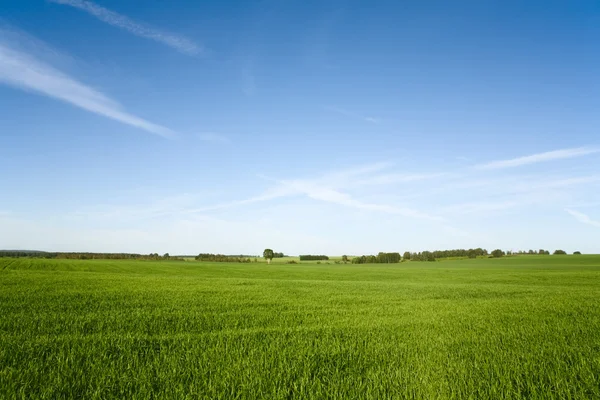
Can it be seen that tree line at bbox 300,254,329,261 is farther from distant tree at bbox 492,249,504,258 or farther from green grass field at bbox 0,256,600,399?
green grass field at bbox 0,256,600,399

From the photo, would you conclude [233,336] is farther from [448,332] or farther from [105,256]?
[105,256]

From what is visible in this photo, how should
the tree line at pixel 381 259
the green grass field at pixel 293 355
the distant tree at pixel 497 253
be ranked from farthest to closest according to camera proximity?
the tree line at pixel 381 259 < the distant tree at pixel 497 253 < the green grass field at pixel 293 355

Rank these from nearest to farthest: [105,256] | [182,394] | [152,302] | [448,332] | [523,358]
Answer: [182,394] < [523,358] < [448,332] < [152,302] < [105,256]

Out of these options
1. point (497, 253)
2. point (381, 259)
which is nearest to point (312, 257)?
point (381, 259)

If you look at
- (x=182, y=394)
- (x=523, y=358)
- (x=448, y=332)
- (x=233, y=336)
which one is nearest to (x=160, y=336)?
(x=233, y=336)

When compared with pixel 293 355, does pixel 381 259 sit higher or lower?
lower

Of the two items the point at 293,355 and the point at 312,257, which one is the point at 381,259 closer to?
the point at 312,257

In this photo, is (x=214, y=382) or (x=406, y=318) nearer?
(x=214, y=382)

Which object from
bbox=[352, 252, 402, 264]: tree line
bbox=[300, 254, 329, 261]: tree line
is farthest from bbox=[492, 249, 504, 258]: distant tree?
bbox=[300, 254, 329, 261]: tree line

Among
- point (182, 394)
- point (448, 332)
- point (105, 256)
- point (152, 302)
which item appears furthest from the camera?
point (105, 256)

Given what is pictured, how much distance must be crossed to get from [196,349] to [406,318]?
21.5 feet

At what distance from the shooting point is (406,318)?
10789mm

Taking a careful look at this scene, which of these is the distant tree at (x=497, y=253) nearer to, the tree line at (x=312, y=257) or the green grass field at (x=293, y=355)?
the tree line at (x=312, y=257)

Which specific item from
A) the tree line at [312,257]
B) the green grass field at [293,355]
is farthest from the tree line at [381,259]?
the green grass field at [293,355]
